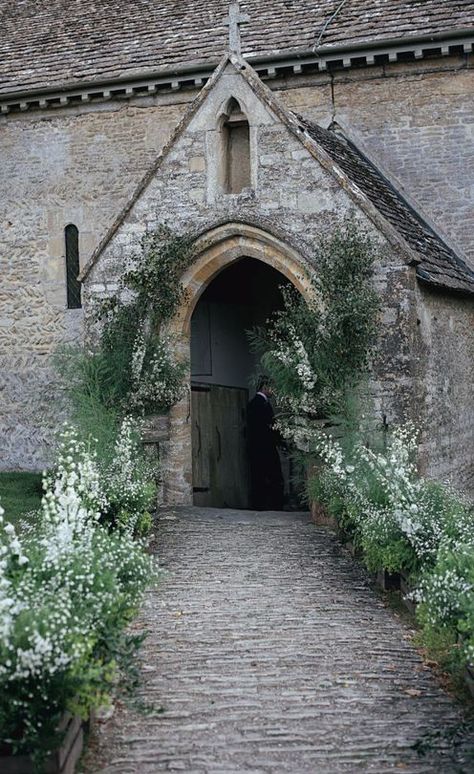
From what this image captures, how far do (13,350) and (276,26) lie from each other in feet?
21.8

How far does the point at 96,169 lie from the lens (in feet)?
57.7

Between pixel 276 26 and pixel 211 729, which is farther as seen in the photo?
pixel 276 26

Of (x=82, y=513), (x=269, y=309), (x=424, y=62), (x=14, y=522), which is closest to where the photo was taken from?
(x=82, y=513)

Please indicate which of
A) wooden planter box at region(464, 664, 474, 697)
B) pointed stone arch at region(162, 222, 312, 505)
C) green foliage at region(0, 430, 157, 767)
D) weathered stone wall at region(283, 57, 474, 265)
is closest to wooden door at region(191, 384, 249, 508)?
pointed stone arch at region(162, 222, 312, 505)

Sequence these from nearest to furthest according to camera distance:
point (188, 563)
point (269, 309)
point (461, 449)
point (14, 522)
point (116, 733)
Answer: point (116, 733), point (188, 563), point (14, 522), point (461, 449), point (269, 309)

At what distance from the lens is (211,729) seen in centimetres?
619

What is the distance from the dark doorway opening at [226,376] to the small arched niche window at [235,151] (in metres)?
1.05

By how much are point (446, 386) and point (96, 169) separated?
7.28 meters

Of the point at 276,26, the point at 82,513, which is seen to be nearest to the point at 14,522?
the point at 82,513

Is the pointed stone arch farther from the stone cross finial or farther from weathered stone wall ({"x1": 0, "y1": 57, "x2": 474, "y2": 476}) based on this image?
weathered stone wall ({"x1": 0, "y1": 57, "x2": 474, "y2": 476})

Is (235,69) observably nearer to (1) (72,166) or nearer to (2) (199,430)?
(2) (199,430)

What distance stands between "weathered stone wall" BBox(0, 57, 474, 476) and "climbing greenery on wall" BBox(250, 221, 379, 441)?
165 inches

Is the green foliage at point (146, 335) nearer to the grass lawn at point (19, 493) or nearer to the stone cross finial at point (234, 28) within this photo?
the grass lawn at point (19, 493)

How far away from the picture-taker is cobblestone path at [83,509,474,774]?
5871mm
